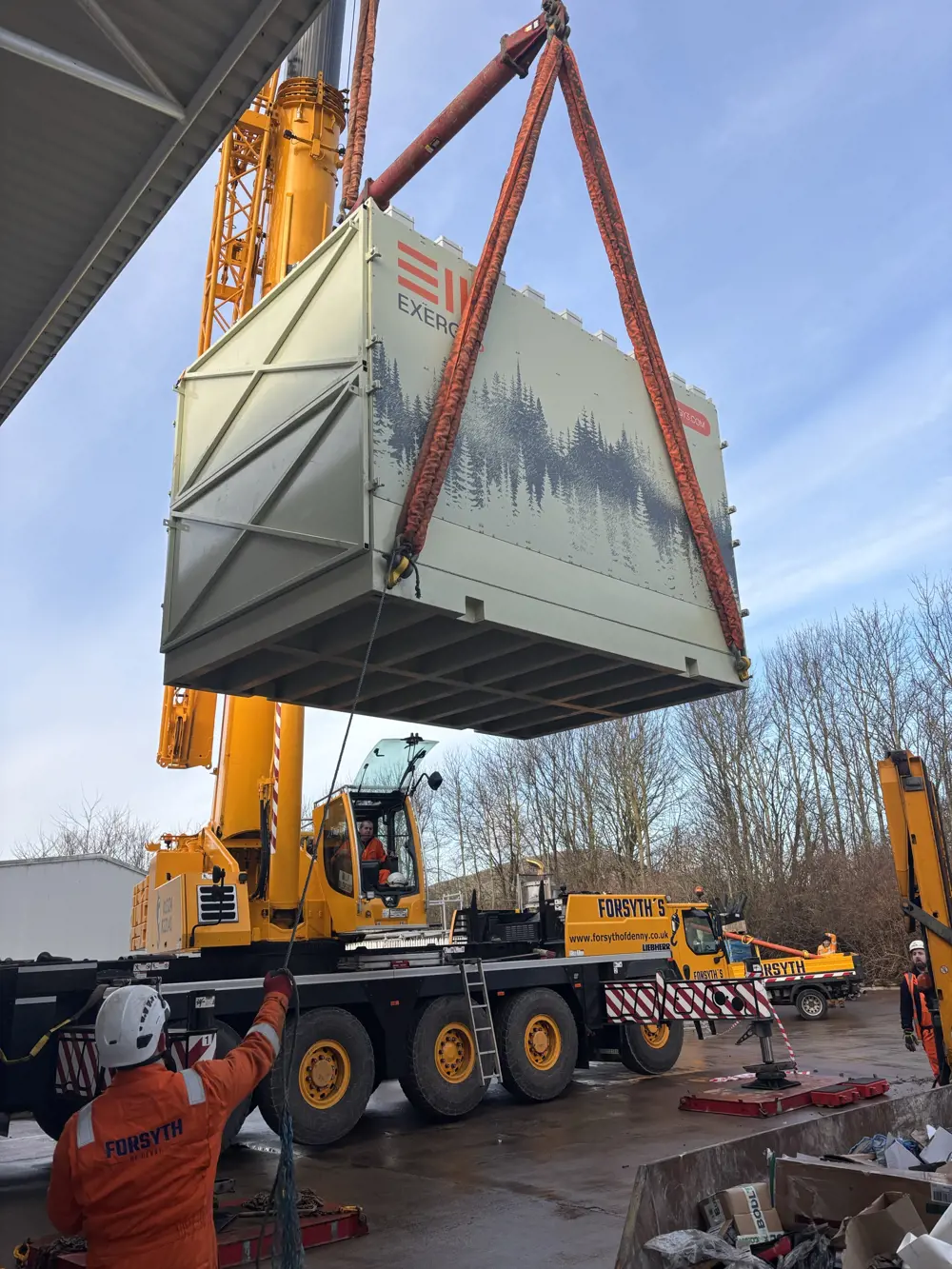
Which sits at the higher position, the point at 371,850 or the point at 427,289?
the point at 427,289

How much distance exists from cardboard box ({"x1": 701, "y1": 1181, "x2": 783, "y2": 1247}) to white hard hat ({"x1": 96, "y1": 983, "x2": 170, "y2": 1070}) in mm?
2621

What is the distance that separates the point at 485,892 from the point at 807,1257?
3067cm

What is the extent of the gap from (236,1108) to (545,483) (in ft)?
16.5

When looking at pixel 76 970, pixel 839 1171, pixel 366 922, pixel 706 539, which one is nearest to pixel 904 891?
pixel 706 539

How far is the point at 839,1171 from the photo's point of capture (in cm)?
421

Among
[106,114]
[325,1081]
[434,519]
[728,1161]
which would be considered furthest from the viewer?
[325,1081]

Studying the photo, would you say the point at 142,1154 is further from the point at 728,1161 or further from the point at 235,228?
the point at 235,228

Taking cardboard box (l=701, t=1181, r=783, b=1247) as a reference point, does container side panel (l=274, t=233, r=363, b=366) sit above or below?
above

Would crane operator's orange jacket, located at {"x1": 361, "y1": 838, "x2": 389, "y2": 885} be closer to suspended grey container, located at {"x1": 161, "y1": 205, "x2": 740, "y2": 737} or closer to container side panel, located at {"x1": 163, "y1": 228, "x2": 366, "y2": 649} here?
suspended grey container, located at {"x1": 161, "y1": 205, "x2": 740, "y2": 737}

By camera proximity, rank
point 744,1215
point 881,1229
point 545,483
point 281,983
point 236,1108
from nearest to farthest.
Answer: point 281,983 → point 881,1229 → point 744,1215 → point 545,483 → point 236,1108

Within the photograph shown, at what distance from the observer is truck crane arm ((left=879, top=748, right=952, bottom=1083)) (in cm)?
740

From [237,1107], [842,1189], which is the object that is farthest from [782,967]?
[842,1189]

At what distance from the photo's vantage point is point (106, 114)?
479 centimetres

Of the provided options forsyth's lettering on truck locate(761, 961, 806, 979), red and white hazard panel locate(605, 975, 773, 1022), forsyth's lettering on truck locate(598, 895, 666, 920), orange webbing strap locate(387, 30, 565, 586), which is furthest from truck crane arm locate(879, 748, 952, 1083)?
forsyth's lettering on truck locate(761, 961, 806, 979)
